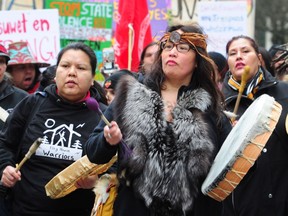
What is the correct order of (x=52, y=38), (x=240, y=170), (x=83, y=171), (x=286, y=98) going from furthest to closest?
1. (x=52, y=38)
2. (x=286, y=98)
3. (x=83, y=171)
4. (x=240, y=170)

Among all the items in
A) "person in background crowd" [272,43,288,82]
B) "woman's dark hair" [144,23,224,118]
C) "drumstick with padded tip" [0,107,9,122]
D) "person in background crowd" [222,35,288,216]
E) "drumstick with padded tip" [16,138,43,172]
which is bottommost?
"person in background crowd" [222,35,288,216]

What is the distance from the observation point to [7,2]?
30.6 ft

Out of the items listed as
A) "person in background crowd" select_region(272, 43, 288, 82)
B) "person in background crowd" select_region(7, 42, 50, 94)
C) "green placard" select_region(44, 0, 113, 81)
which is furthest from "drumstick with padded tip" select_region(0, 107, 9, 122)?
"green placard" select_region(44, 0, 113, 81)

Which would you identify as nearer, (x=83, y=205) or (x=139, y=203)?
(x=139, y=203)

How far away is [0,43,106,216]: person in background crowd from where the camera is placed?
4.59 metres

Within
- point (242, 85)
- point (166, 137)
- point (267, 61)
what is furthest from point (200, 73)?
point (267, 61)

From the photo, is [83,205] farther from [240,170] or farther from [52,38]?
[52,38]

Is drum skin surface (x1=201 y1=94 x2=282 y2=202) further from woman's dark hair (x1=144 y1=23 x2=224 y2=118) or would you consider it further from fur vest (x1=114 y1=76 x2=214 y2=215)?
woman's dark hair (x1=144 y1=23 x2=224 y2=118)

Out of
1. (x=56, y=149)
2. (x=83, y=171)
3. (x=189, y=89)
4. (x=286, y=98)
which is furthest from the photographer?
(x=286, y=98)

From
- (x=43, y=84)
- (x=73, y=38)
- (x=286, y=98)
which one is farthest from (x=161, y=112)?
(x=73, y=38)

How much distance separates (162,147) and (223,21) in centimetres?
573

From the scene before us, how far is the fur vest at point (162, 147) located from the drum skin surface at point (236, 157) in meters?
0.07

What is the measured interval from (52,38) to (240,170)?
482cm

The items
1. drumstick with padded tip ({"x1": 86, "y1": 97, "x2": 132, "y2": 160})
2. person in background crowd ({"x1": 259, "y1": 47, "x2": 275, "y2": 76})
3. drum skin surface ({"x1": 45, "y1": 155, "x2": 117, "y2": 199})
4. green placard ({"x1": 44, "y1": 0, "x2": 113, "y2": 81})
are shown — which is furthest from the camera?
green placard ({"x1": 44, "y1": 0, "x2": 113, "y2": 81})
